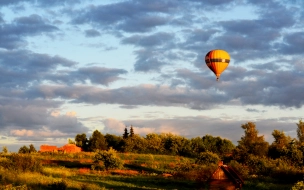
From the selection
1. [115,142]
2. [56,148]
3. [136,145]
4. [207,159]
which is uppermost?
[115,142]

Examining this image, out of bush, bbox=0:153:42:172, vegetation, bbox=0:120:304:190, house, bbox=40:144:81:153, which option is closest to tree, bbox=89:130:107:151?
vegetation, bbox=0:120:304:190

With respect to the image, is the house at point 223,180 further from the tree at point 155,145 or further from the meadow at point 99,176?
the tree at point 155,145

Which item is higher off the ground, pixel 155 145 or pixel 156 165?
pixel 155 145

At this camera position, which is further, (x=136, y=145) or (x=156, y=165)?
(x=136, y=145)

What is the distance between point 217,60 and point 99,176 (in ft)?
49.2

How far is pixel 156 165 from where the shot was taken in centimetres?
5481

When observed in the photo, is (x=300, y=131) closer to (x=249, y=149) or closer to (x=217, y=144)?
(x=217, y=144)

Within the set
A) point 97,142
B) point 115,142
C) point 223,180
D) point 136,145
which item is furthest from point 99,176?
point 115,142

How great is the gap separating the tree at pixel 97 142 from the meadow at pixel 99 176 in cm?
2614

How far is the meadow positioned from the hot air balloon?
9277 mm

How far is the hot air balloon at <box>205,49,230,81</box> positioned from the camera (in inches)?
1634

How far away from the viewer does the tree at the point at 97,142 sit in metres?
81.8

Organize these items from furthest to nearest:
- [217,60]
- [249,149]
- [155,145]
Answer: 1. [155,145]
2. [249,149]
3. [217,60]

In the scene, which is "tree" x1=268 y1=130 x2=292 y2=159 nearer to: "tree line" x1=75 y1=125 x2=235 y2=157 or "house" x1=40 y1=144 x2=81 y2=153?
"tree line" x1=75 y1=125 x2=235 y2=157
